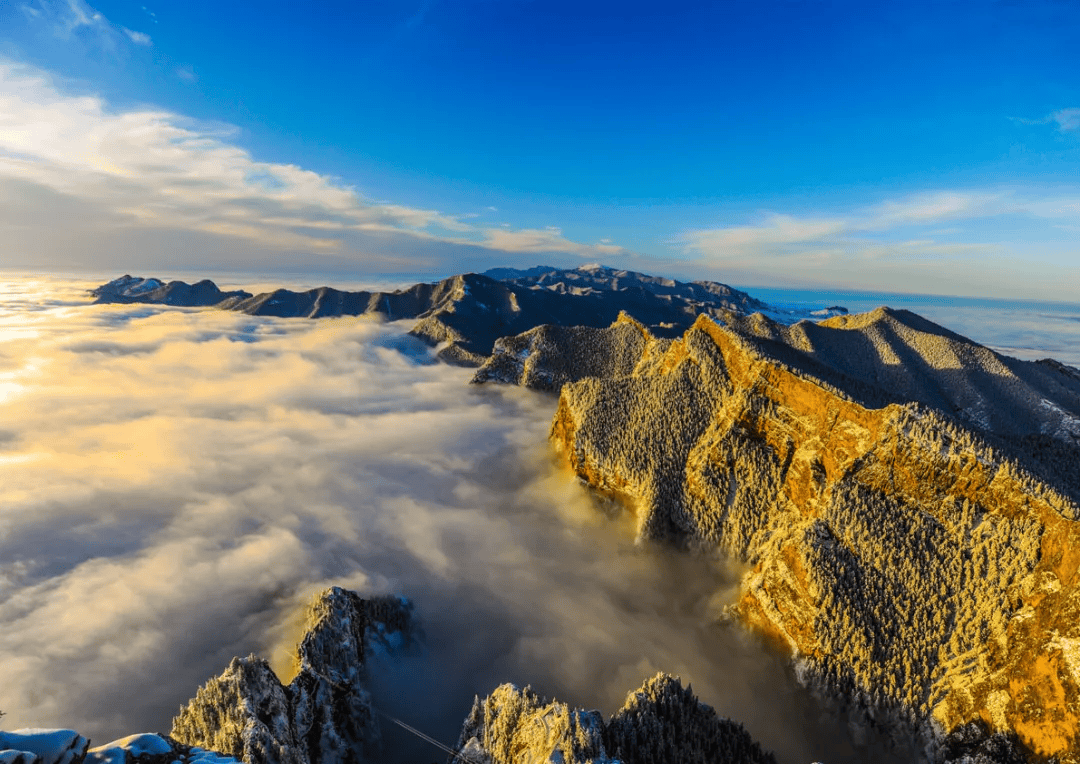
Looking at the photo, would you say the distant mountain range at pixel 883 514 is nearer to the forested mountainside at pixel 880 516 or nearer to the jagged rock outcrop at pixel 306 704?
the forested mountainside at pixel 880 516

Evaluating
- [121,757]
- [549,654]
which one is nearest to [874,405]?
[549,654]

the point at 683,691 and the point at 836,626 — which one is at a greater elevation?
the point at 836,626

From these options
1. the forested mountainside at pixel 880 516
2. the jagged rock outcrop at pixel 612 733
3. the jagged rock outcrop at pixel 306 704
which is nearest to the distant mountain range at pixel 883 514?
the forested mountainside at pixel 880 516

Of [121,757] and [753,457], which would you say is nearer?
[121,757]

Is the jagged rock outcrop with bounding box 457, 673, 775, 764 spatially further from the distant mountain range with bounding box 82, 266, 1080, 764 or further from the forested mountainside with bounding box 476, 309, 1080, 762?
the forested mountainside with bounding box 476, 309, 1080, 762

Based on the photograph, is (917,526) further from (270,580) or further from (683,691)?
(270,580)

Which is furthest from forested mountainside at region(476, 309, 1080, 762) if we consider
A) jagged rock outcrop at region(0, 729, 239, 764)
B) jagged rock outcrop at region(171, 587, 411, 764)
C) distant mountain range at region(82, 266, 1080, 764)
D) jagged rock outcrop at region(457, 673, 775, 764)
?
jagged rock outcrop at region(0, 729, 239, 764)
